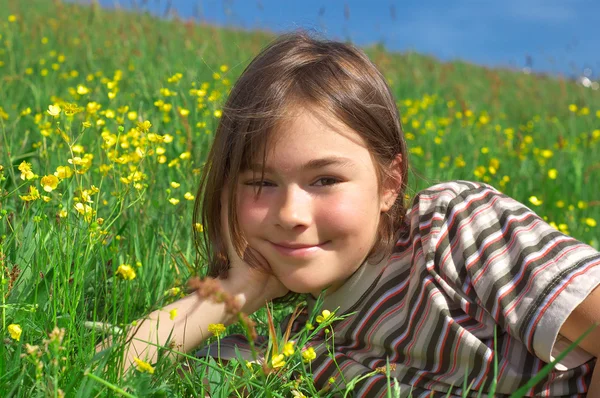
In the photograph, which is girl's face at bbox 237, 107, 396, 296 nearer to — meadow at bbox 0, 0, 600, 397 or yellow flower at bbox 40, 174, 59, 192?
meadow at bbox 0, 0, 600, 397

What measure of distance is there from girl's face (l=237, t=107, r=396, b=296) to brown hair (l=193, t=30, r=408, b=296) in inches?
1.6

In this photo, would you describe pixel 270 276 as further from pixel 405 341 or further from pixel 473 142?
pixel 473 142

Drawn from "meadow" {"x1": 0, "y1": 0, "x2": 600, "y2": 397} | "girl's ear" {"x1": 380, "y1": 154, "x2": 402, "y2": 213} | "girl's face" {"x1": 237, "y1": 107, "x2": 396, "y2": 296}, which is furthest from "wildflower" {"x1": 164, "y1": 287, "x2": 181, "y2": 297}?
"girl's ear" {"x1": 380, "y1": 154, "x2": 402, "y2": 213}

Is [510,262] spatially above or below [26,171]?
below

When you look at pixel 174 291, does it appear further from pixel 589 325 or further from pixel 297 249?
pixel 589 325

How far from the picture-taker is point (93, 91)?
4.95 metres

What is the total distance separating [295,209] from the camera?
185 cm

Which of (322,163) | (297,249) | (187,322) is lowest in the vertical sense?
(187,322)

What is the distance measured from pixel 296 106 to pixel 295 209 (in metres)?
0.27

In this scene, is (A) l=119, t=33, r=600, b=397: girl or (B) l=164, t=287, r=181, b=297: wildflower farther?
(B) l=164, t=287, r=181, b=297: wildflower

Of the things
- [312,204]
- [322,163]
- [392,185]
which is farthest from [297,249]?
[392,185]

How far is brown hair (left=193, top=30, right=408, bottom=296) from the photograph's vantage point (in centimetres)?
192

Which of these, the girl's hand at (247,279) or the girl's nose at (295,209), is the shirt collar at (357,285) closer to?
the girl's hand at (247,279)

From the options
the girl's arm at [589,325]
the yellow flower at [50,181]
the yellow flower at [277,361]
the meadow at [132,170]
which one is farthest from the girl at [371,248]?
the yellow flower at [50,181]
